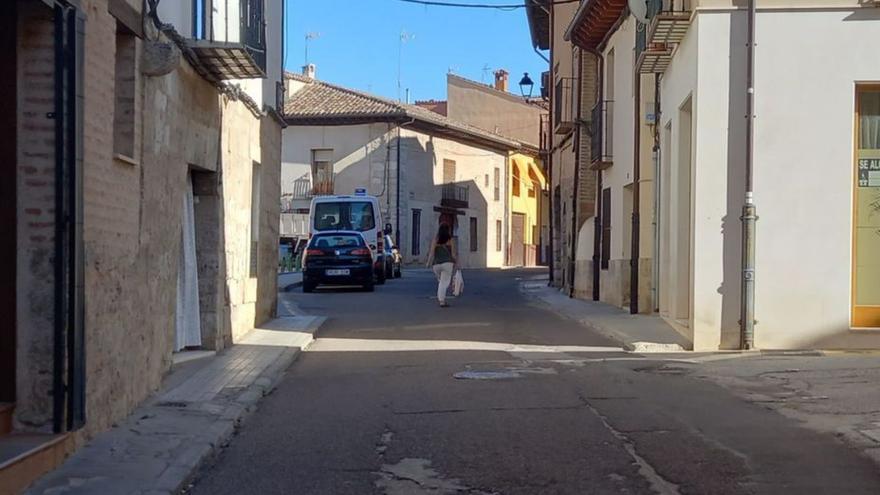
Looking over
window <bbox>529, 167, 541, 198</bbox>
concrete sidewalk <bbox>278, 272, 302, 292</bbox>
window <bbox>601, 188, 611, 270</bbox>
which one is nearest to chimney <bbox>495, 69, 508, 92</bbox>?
window <bbox>529, 167, 541, 198</bbox>

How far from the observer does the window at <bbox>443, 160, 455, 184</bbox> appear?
53062mm

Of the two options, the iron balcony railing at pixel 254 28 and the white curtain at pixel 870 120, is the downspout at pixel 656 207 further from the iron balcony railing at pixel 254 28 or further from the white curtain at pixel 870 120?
the iron balcony railing at pixel 254 28

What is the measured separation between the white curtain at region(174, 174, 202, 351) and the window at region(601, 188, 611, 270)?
12243 millimetres

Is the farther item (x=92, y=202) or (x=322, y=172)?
(x=322, y=172)

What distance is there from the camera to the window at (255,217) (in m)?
15.7

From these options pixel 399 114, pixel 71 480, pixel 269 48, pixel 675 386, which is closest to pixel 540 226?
pixel 399 114

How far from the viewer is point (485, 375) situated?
1098 cm

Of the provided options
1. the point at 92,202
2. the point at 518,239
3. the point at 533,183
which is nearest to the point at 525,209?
the point at 518,239

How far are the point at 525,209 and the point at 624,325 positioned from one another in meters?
49.3

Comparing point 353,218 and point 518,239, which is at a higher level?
point 353,218

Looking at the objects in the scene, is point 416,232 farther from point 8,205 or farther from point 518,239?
point 8,205

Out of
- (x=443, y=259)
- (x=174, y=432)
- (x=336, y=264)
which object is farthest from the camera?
(x=336, y=264)

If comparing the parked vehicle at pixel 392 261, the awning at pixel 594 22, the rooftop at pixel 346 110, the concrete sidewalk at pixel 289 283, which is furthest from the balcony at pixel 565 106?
the rooftop at pixel 346 110

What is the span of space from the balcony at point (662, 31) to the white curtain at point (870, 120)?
242 centimetres
